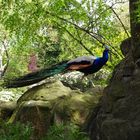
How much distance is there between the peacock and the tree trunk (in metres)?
2.15

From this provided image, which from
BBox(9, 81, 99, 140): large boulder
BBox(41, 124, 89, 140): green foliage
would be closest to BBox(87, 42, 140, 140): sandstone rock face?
BBox(9, 81, 99, 140): large boulder

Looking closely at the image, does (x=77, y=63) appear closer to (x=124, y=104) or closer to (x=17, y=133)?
(x=124, y=104)

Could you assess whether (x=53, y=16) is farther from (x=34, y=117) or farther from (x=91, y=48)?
(x=34, y=117)

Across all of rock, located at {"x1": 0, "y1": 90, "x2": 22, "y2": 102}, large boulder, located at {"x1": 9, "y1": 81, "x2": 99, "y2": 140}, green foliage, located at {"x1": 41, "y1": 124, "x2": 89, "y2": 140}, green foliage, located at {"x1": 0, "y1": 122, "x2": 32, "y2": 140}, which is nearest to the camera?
green foliage, located at {"x1": 41, "y1": 124, "x2": 89, "y2": 140}

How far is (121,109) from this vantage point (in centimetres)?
631

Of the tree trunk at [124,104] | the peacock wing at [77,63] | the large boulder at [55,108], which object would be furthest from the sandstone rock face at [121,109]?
the peacock wing at [77,63]

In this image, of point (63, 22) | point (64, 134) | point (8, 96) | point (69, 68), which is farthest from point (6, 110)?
point (64, 134)

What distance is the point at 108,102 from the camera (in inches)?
268

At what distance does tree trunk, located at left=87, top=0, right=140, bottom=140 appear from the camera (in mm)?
6016

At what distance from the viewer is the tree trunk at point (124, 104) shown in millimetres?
6016

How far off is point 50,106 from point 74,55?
4.17 metres

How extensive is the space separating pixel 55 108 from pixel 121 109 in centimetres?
241

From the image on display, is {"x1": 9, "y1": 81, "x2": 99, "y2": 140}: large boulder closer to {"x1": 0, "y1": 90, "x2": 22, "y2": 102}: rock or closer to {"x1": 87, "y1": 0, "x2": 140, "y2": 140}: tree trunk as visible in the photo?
{"x1": 87, "y1": 0, "x2": 140, "y2": 140}: tree trunk

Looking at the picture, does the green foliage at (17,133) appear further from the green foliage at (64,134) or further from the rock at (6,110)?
the rock at (6,110)
